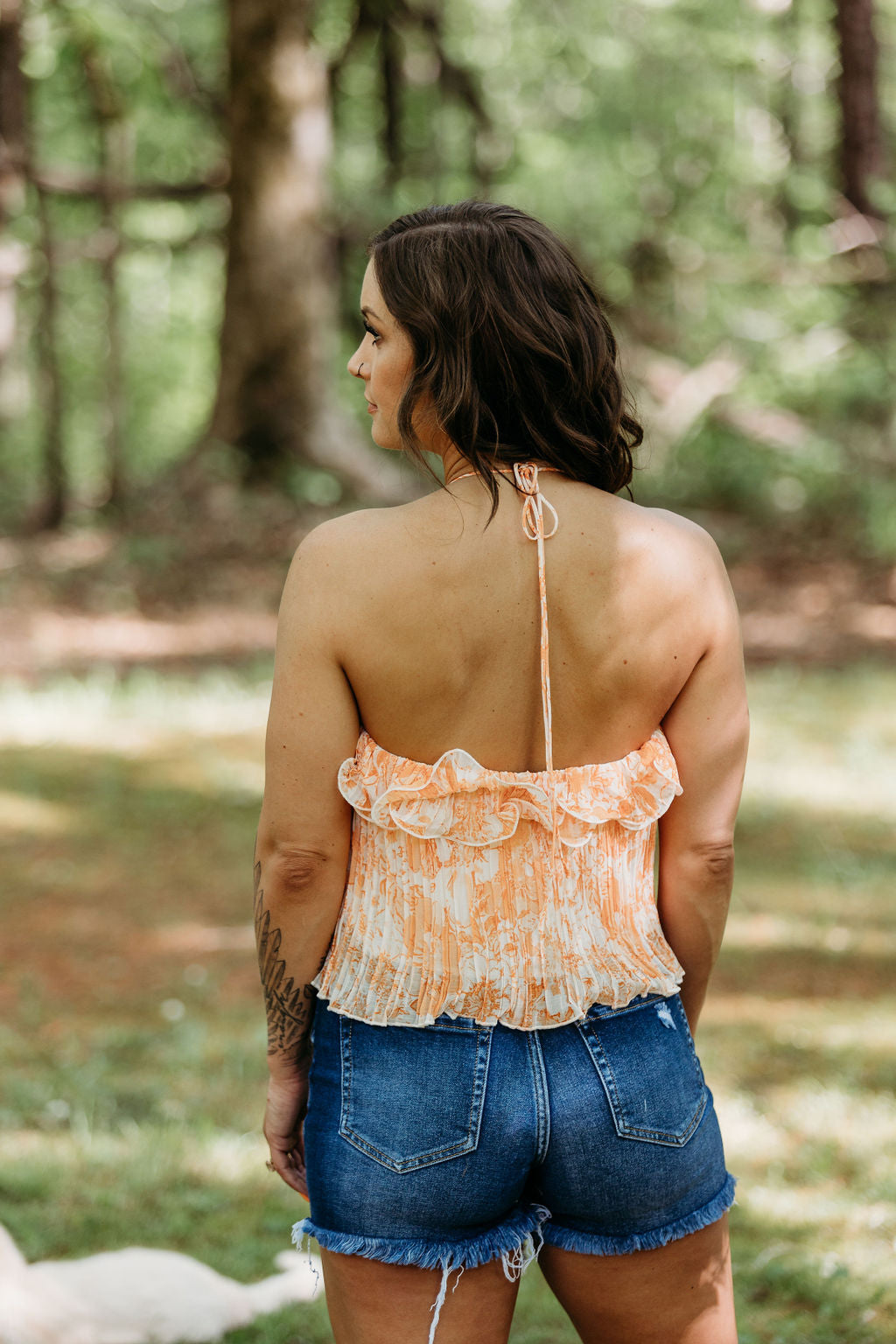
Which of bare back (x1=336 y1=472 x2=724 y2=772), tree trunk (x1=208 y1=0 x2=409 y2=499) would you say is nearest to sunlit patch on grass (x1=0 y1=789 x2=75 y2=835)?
bare back (x1=336 y1=472 x2=724 y2=772)

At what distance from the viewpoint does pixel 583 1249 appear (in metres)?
1.56

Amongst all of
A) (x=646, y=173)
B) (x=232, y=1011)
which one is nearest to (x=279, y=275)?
(x=646, y=173)

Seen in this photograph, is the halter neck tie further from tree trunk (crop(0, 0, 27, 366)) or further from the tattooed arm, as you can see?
tree trunk (crop(0, 0, 27, 366))

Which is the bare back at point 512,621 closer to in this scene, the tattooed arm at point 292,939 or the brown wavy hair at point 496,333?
the brown wavy hair at point 496,333

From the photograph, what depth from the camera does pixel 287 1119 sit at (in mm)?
1771

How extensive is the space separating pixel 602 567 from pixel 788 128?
16.0 m

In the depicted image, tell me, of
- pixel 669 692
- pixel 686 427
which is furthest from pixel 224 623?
pixel 669 692

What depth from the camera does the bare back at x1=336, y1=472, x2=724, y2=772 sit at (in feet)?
4.91

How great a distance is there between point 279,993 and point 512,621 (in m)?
0.58

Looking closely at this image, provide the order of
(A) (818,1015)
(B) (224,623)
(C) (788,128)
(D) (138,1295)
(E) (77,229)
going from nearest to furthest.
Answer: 1. (D) (138,1295)
2. (A) (818,1015)
3. (B) (224,623)
4. (C) (788,128)
5. (E) (77,229)

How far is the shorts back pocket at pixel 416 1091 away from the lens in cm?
148

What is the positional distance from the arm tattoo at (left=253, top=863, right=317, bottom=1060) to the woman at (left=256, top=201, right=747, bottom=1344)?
72 millimetres

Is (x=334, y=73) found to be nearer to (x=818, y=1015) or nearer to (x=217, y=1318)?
(x=818, y=1015)

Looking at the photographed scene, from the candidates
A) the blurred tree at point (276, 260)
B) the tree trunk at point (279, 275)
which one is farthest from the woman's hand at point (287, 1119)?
the blurred tree at point (276, 260)
